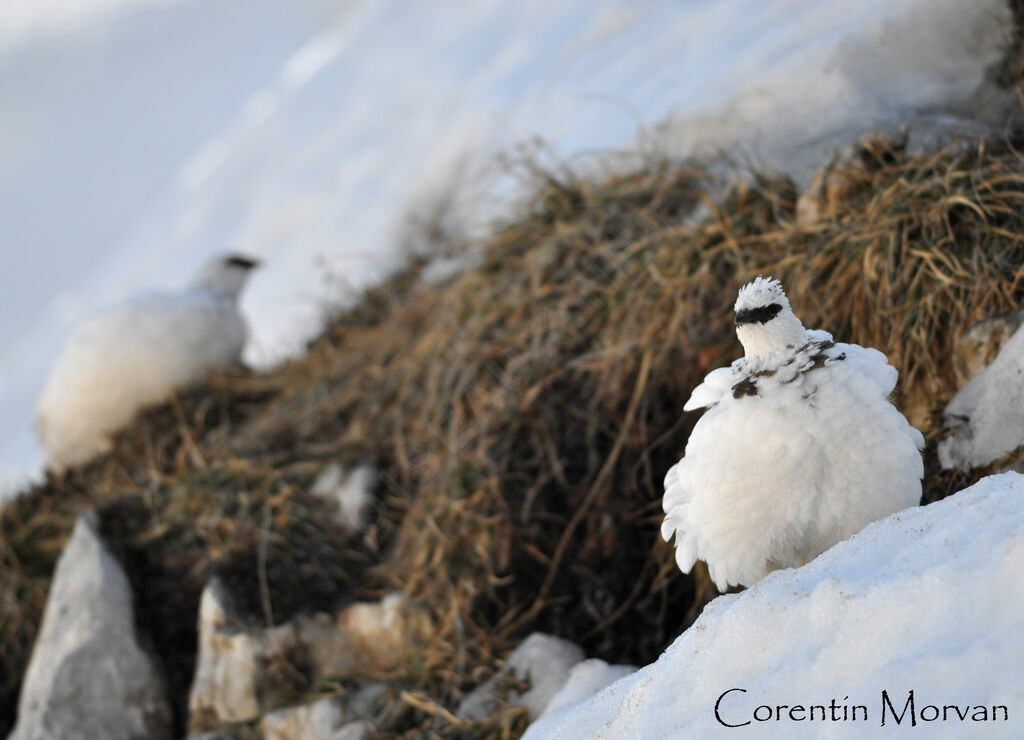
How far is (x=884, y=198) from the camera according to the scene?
2.89 meters

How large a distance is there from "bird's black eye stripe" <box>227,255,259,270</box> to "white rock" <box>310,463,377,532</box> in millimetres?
3032

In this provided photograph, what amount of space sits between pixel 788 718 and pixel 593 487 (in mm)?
1843

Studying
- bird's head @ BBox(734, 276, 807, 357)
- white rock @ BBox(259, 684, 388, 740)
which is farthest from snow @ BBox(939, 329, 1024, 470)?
white rock @ BBox(259, 684, 388, 740)

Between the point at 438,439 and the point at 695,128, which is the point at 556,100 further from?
the point at 438,439

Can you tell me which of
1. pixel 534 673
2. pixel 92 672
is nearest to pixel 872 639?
pixel 534 673

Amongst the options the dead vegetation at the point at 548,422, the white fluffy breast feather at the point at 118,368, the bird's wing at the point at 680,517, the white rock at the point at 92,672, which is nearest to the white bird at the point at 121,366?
the white fluffy breast feather at the point at 118,368

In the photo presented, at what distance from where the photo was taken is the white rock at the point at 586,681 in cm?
251

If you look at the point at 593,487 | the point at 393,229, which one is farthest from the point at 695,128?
the point at 393,229

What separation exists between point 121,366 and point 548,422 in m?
2.96

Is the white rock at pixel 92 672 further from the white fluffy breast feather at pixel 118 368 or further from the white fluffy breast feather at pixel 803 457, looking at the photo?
the white fluffy breast feather at pixel 803 457

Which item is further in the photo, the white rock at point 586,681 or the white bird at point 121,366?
the white bird at point 121,366

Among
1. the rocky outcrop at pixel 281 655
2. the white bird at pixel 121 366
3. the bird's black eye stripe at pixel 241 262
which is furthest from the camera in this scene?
the bird's black eye stripe at pixel 241 262

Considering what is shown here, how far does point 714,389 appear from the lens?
2.02 m

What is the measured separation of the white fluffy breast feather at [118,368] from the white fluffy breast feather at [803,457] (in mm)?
4179
